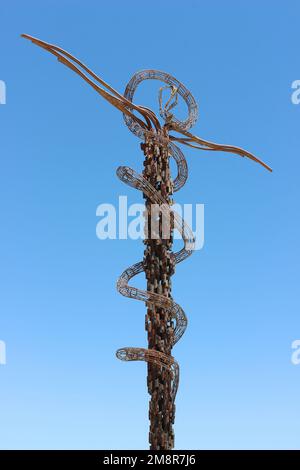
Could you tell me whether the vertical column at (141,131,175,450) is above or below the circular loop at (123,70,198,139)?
below

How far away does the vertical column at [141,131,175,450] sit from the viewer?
1304 cm

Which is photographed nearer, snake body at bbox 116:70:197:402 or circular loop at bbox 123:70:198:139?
snake body at bbox 116:70:197:402

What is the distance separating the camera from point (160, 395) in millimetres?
13133

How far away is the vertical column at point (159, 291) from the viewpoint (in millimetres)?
13039

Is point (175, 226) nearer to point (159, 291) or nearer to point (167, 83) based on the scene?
point (159, 291)

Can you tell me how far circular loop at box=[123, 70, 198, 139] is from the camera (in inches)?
580

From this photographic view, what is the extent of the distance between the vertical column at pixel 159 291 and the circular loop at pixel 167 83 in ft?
1.74

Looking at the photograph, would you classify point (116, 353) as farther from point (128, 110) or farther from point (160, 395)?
point (128, 110)

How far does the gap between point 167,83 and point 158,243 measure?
13.2 ft

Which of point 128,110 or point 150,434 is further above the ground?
point 128,110

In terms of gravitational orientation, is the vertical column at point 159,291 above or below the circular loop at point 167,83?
below
